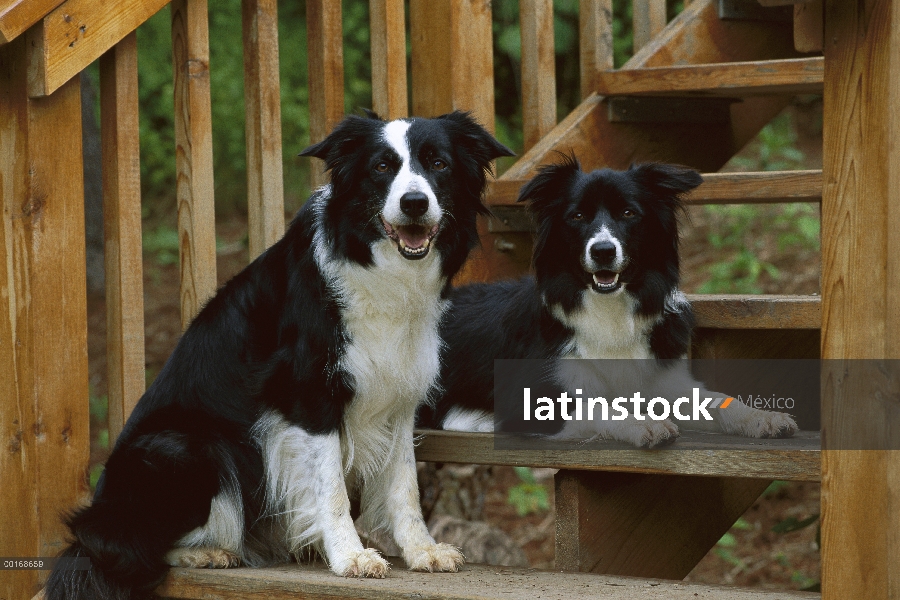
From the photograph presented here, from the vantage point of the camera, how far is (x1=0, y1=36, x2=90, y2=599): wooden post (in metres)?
2.78

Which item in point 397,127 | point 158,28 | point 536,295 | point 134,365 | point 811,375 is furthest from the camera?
point 158,28

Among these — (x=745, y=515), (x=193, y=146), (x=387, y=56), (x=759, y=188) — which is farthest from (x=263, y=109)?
(x=745, y=515)

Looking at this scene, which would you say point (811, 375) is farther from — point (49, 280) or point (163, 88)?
point (163, 88)

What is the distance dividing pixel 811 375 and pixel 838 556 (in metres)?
1.63

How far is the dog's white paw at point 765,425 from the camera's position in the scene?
2.81 meters

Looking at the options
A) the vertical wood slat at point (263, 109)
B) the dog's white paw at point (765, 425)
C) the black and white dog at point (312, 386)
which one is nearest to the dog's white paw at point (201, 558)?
the black and white dog at point (312, 386)

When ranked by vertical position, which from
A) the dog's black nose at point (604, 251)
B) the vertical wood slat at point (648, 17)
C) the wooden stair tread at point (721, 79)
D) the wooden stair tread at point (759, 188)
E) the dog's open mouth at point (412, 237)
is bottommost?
the dog's black nose at point (604, 251)

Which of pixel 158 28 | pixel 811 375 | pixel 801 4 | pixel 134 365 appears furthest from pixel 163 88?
pixel 801 4

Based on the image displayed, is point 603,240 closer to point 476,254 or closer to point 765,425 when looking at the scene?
point 765,425

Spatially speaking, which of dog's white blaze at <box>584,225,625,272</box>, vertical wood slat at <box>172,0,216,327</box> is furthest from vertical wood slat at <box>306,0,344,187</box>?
dog's white blaze at <box>584,225,625,272</box>

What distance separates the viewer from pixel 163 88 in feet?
24.9

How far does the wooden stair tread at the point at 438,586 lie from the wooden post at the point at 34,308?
425 mm

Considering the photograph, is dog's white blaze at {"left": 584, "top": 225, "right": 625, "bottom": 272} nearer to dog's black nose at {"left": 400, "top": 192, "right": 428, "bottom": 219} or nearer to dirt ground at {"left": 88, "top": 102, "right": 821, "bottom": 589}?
dog's black nose at {"left": 400, "top": 192, "right": 428, "bottom": 219}

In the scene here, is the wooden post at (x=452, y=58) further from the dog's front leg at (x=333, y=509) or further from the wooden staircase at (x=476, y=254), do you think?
the dog's front leg at (x=333, y=509)
